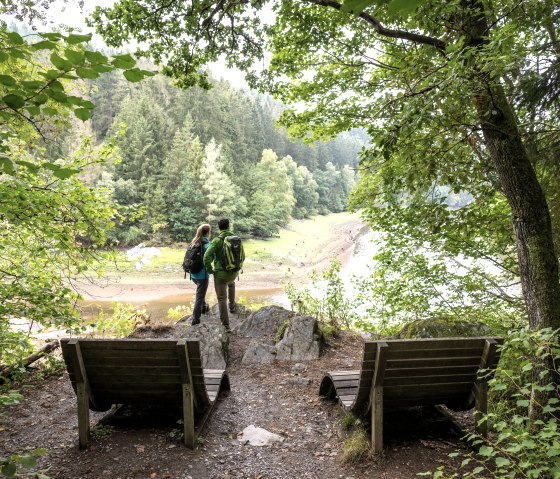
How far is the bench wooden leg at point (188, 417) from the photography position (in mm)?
3561

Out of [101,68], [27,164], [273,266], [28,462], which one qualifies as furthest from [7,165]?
[273,266]

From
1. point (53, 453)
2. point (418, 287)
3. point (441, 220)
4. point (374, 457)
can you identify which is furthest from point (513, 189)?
point (53, 453)

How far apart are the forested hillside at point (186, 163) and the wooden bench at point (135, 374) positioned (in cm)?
3036

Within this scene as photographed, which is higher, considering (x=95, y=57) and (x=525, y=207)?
(x=95, y=57)

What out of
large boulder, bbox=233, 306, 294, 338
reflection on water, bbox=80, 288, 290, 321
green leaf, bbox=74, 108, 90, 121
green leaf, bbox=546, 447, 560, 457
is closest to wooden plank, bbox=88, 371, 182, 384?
green leaf, bbox=74, 108, 90, 121

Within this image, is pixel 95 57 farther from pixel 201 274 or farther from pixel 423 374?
pixel 201 274

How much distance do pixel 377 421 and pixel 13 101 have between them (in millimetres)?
3609

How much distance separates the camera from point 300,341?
6.93 m

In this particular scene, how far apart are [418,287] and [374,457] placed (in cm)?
401

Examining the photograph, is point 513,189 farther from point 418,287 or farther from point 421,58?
point 418,287

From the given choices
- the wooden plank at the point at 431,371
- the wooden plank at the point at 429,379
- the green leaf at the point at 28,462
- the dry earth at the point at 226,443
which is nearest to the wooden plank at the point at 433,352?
the wooden plank at the point at 431,371

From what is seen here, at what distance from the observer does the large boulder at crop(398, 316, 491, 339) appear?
571 cm

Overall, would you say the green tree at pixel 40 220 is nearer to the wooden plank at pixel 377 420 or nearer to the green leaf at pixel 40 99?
the green leaf at pixel 40 99

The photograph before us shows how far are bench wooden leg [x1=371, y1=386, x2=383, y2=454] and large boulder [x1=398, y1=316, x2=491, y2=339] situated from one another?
2708mm
